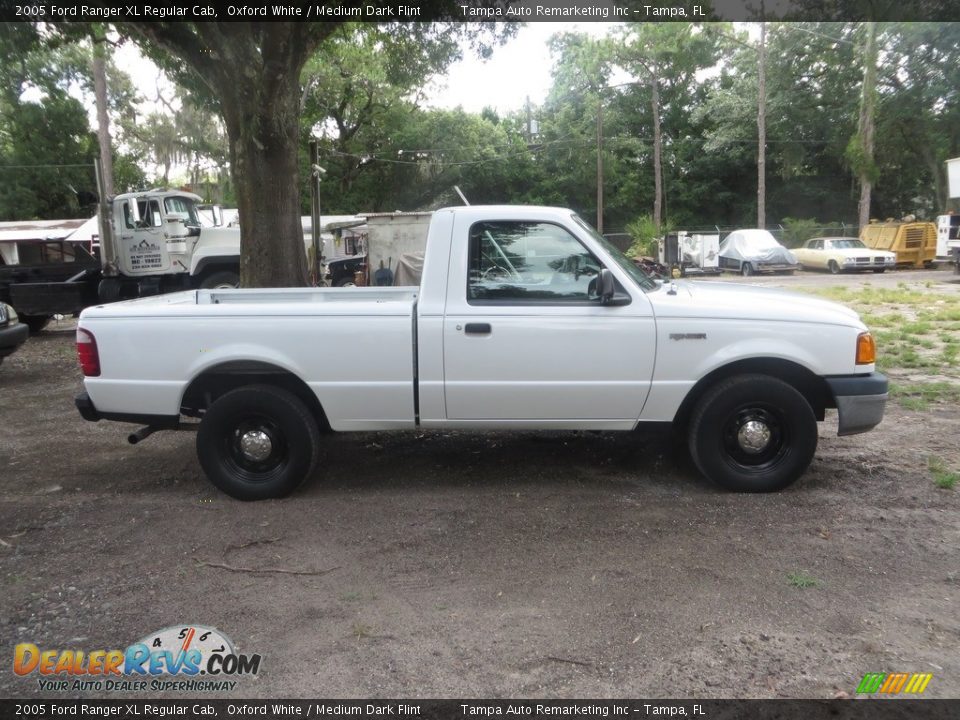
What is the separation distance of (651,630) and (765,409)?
2009 millimetres

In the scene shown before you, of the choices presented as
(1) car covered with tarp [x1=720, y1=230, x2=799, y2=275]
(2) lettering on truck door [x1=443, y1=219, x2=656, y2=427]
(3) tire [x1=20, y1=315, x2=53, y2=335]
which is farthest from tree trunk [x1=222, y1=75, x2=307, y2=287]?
(1) car covered with tarp [x1=720, y1=230, x2=799, y2=275]

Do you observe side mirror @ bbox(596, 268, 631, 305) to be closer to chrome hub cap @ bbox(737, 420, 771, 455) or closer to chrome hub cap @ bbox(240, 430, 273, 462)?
chrome hub cap @ bbox(737, 420, 771, 455)

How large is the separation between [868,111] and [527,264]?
3183cm

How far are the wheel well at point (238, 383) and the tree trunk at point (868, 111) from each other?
32.2m

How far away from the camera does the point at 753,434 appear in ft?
15.7

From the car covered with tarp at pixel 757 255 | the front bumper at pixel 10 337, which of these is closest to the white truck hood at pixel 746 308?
the front bumper at pixel 10 337

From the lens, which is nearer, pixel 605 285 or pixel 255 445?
pixel 605 285

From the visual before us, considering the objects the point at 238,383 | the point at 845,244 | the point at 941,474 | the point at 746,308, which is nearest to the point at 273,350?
the point at 238,383

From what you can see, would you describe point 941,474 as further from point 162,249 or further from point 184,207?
point 184,207

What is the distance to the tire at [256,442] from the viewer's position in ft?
15.8

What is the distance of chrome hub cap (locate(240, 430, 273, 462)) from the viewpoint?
490 cm

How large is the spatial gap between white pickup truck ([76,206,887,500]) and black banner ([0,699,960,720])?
2084mm

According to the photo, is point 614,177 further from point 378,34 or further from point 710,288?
point 710,288

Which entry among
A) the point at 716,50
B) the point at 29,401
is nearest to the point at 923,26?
the point at 716,50
